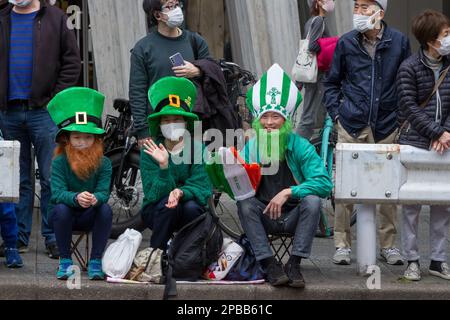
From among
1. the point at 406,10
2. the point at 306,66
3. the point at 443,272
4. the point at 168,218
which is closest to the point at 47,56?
the point at 168,218

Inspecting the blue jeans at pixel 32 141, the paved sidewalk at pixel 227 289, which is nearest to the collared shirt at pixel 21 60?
the blue jeans at pixel 32 141

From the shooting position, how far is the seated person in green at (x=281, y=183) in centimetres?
884

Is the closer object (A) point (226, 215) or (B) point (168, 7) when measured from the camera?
(B) point (168, 7)

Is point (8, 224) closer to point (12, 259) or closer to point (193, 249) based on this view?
point (12, 259)

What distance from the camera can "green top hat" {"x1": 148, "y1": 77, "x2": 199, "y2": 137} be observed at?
9062mm

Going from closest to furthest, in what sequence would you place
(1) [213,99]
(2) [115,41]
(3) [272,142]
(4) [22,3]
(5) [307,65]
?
(3) [272,142] → (4) [22,3] → (1) [213,99] → (5) [307,65] → (2) [115,41]

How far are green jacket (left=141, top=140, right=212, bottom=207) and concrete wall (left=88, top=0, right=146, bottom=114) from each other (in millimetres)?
3689

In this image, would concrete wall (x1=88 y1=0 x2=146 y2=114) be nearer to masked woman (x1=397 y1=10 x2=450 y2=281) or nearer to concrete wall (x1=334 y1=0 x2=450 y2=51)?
concrete wall (x1=334 y1=0 x2=450 y2=51)

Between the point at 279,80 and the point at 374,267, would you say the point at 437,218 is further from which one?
the point at 279,80

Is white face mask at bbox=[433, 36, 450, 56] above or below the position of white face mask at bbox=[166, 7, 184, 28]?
below

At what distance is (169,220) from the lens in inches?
354

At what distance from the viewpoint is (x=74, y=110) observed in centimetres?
893

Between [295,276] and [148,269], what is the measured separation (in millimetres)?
993

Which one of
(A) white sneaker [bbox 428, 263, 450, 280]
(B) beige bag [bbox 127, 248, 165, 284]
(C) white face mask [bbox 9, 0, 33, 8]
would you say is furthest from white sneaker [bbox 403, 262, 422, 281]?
(C) white face mask [bbox 9, 0, 33, 8]
